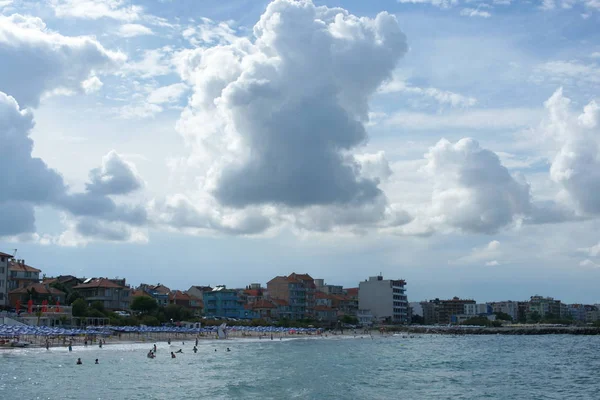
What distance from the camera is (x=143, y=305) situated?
12900 centimetres

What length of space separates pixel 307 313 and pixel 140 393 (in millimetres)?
133854

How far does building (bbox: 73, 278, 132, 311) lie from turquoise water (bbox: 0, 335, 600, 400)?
39.9 m

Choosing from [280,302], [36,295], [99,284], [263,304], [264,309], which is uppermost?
[99,284]

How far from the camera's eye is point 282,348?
331 feet

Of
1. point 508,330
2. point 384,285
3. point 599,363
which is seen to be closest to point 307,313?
point 384,285

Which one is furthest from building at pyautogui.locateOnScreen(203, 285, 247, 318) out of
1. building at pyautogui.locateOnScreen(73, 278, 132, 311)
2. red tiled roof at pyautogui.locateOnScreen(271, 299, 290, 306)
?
building at pyautogui.locateOnScreen(73, 278, 132, 311)

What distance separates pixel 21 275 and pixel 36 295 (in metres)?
15.7

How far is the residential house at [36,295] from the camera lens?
390 ft

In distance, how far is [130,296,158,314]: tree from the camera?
423ft

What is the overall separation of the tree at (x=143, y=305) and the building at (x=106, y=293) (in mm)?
5346

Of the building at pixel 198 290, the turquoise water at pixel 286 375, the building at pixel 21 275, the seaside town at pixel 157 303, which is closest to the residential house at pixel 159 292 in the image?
the seaside town at pixel 157 303

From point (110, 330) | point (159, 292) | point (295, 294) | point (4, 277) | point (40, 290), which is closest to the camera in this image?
point (110, 330)

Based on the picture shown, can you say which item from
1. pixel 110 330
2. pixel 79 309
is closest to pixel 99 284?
pixel 79 309

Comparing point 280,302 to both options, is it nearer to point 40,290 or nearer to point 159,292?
point 159,292
